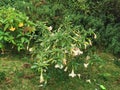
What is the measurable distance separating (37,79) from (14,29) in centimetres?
123

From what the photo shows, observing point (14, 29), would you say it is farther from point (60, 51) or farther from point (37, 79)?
point (60, 51)

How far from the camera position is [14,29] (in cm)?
690

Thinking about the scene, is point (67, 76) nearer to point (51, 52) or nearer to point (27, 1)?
point (51, 52)

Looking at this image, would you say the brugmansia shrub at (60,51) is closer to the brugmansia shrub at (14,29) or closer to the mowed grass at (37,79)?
the mowed grass at (37,79)

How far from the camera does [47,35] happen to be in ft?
20.6

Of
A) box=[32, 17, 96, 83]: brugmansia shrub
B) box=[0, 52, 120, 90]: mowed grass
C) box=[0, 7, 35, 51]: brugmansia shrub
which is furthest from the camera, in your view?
box=[0, 7, 35, 51]: brugmansia shrub

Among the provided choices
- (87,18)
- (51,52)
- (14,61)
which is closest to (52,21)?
(87,18)

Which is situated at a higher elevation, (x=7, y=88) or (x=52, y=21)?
(x=52, y=21)

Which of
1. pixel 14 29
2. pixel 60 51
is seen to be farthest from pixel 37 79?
pixel 14 29

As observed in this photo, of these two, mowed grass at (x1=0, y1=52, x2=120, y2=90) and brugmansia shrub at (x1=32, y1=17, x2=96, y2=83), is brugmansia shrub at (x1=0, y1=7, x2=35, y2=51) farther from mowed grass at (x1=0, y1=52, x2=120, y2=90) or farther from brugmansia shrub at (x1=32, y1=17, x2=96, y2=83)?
brugmansia shrub at (x1=32, y1=17, x2=96, y2=83)

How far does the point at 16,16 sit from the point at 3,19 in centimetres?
28

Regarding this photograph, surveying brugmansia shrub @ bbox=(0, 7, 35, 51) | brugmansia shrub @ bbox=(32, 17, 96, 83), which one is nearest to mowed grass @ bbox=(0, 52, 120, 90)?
brugmansia shrub @ bbox=(32, 17, 96, 83)

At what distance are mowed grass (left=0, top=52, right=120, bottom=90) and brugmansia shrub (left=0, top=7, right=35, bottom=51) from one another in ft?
1.05

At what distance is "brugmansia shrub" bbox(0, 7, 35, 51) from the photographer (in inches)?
272
